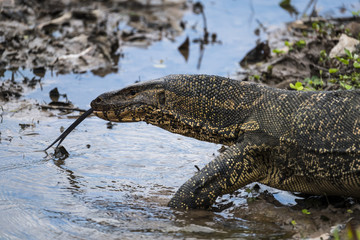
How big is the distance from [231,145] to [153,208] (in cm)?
99

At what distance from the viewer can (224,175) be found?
560 cm

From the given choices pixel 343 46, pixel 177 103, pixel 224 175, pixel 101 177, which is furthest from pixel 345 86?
pixel 101 177

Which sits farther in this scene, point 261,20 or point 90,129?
point 261,20

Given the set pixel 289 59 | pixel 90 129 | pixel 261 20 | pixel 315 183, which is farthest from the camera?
pixel 261 20

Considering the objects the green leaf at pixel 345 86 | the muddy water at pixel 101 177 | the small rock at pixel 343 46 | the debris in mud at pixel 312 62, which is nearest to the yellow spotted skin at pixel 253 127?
the muddy water at pixel 101 177

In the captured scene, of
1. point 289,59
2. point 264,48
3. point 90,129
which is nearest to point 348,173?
point 90,129

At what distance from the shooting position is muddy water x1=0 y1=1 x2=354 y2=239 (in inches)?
210

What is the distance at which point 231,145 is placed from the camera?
234 inches

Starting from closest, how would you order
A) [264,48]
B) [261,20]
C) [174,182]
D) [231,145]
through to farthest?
[231,145]
[174,182]
[264,48]
[261,20]

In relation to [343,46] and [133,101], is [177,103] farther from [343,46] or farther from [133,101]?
[343,46]

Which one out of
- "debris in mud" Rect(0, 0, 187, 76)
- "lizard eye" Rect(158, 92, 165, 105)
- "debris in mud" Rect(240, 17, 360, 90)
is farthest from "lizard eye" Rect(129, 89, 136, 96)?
"debris in mud" Rect(0, 0, 187, 76)

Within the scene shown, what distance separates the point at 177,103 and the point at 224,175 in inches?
36.1

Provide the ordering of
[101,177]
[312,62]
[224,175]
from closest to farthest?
[224,175] < [101,177] < [312,62]

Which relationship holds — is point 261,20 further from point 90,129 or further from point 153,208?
point 153,208
